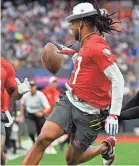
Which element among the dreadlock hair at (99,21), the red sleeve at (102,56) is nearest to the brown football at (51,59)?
the dreadlock hair at (99,21)

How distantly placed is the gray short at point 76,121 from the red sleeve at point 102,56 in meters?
0.67

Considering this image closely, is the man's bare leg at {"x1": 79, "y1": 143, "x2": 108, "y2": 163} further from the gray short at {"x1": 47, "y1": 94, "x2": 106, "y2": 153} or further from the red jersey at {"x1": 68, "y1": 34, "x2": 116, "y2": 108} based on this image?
the red jersey at {"x1": 68, "y1": 34, "x2": 116, "y2": 108}

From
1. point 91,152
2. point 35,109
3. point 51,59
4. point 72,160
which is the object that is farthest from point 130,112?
point 35,109

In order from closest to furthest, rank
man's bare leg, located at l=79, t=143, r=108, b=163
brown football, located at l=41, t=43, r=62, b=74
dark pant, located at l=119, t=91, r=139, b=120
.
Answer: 1. brown football, located at l=41, t=43, r=62, b=74
2. man's bare leg, located at l=79, t=143, r=108, b=163
3. dark pant, located at l=119, t=91, r=139, b=120

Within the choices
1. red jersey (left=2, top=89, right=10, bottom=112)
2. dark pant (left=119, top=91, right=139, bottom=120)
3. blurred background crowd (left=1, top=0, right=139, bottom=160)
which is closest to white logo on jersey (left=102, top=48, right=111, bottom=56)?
red jersey (left=2, top=89, right=10, bottom=112)

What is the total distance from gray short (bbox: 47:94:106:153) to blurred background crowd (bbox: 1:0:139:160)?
11.8m

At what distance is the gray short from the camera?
277 inches

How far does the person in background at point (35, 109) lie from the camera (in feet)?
44.7

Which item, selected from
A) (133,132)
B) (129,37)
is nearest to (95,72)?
(133,132)

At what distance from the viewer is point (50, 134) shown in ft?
22.4

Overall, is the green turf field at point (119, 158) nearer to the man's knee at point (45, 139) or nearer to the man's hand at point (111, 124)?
the man's hand at point (111, 124)

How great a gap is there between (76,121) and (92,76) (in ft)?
1.83

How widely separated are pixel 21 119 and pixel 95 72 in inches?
272

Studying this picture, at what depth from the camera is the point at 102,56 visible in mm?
6742
